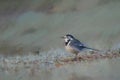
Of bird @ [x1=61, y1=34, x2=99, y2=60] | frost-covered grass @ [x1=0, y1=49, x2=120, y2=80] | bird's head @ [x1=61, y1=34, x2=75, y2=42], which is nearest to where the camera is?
frost-covered grass @ [x1=0, y1=49, x2=120, y2=80]

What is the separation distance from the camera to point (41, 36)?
9055 mm

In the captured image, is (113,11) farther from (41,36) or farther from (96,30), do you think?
(41,36)

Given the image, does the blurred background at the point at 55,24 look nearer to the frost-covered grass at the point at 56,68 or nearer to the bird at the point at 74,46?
the bird at the point at 74,46

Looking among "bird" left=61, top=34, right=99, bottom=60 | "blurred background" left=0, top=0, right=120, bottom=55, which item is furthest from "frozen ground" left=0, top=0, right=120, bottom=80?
"bird" left=61, top=34, right=99, bottom=60

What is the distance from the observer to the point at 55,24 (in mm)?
9156

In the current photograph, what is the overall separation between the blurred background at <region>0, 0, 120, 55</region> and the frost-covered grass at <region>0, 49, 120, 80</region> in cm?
40

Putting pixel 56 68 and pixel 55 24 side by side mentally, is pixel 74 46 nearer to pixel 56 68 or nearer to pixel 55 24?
pixel 56 68

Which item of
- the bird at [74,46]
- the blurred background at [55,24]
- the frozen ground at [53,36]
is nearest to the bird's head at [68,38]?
the bird at [74,46]

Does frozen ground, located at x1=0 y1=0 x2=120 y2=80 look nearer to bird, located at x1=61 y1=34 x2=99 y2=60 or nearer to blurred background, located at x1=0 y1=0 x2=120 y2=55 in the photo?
blurred background, located at x1=0 y1=0 x2=120 y2=55

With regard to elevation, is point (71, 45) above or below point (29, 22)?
below

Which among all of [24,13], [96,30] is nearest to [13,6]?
[24,13]

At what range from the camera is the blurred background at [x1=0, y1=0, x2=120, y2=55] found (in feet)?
28.7

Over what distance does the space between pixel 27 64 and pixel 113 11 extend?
1.66 m

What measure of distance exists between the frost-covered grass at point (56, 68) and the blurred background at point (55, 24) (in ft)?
1.32
